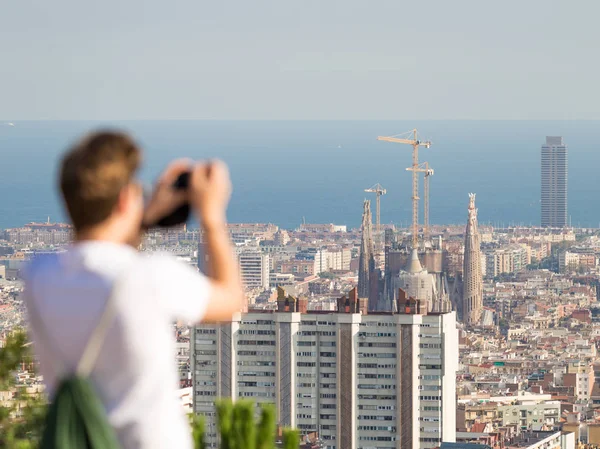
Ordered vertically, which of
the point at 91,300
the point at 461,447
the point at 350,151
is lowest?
the point at 461,447

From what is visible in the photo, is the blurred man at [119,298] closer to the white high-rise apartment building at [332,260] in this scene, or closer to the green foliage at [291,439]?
the green foliage at [291,439]

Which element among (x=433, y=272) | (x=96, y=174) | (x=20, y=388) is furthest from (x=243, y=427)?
(x=433, y=272)

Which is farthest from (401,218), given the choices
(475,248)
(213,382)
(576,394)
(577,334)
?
(213,382)

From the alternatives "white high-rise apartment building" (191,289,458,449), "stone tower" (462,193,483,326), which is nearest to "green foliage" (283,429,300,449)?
"white high-rise apartment building" (191,289,458,449)

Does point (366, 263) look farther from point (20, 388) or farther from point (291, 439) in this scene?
point (291, 439)

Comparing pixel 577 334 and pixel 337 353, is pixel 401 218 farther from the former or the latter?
pixel 337 353
